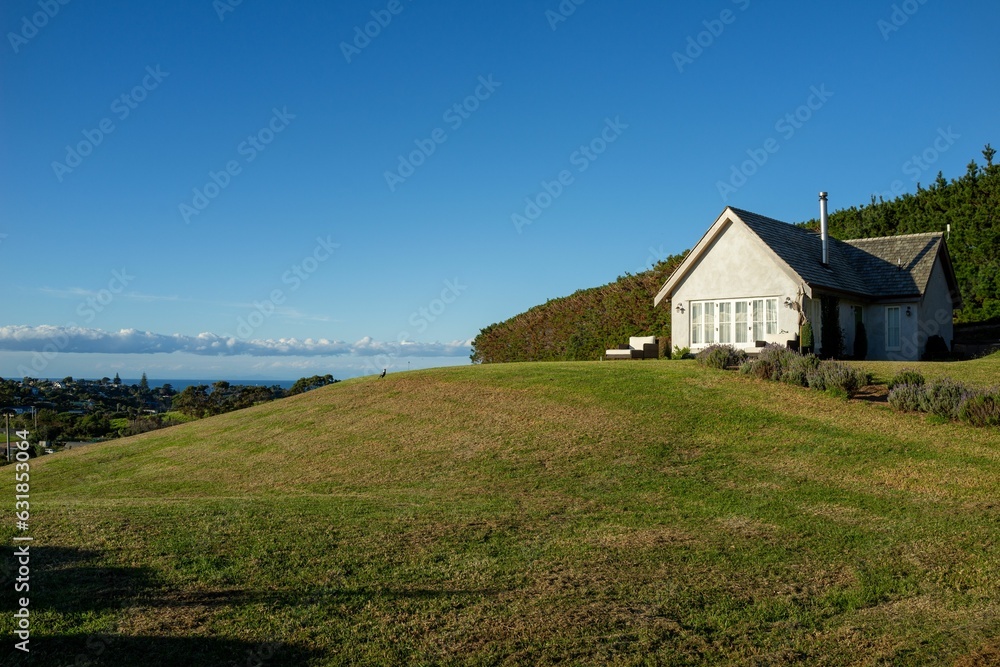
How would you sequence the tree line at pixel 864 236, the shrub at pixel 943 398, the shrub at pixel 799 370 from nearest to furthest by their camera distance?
the shrub at pixel 943 398
the shrub at pixel 799 370
the tree line at pixel 864 236

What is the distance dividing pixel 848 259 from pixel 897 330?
392 centimetres

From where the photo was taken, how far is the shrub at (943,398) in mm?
15994

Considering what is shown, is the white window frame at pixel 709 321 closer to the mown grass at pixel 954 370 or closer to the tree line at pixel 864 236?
the tree line at pixel 864 236

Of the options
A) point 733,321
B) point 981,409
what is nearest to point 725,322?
point 733,321

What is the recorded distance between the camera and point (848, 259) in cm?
3145

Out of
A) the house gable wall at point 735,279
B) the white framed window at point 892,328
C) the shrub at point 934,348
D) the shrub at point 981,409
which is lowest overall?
the shrub at point 981,409

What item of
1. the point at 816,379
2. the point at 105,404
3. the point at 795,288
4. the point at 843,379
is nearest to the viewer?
the point at 843,379

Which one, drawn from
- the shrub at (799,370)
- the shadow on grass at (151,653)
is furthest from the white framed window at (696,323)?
the shadow on grass at (151,653)

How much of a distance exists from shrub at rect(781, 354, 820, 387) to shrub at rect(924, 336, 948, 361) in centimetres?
1168

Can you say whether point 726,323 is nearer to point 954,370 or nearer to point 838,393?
point 954,370

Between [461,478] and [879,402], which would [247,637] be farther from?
[879,402]

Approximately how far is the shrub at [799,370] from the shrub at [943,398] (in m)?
3.22

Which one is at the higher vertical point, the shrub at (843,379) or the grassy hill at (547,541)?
the shrub at (843,379)

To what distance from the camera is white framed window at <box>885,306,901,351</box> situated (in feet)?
95.7
